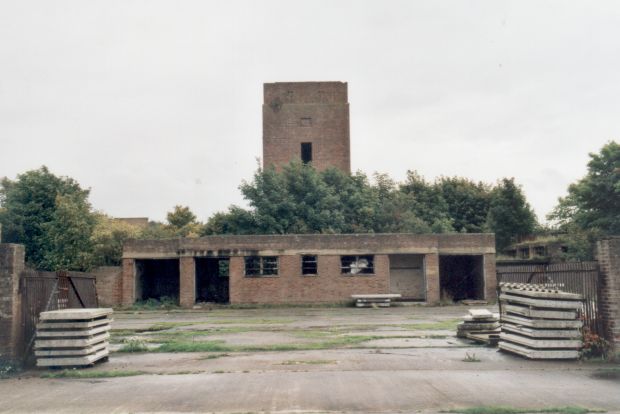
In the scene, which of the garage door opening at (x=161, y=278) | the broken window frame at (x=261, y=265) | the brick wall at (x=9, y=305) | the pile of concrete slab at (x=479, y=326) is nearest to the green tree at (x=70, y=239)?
the garage door opening at (x=161, y=278)

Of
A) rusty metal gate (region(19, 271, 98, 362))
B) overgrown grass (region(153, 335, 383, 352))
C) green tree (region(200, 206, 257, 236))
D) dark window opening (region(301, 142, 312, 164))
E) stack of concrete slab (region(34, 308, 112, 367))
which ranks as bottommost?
overgrown grass (region(153, 335, 383, 352))

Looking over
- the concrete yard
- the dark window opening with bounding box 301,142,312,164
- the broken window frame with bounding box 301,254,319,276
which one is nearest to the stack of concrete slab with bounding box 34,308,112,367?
the concrete yard

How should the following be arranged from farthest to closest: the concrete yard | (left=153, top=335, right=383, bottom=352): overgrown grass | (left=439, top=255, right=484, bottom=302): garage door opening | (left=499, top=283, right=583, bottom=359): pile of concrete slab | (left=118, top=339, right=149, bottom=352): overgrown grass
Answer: (left=439, top=255, right=484, bottom=302): garage door opening
(left=118, top=339, right=149, bottom=352): overgrown grass
(left=153, top=335, right=383, bottom=352): overgrown grass
(left=499, top=283, right=583, bottom=359): pile of concrete slab
the concrete yard

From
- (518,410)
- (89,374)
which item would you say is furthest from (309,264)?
(518,410)

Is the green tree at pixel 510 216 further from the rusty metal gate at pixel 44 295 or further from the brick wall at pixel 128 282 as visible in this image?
the rusty metal gate at pixel 44 295

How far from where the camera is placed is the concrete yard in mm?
8047

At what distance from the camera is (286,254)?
29.7m

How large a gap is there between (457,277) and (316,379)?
1007 inches

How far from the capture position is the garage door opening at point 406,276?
31816 mm

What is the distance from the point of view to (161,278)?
1364 inches

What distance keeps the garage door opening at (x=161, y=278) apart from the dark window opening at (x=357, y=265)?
9.93 meters

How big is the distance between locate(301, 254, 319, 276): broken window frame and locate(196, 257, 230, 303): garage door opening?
664 centimetres

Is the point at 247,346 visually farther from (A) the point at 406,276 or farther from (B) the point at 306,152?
(B) the point at 306,152

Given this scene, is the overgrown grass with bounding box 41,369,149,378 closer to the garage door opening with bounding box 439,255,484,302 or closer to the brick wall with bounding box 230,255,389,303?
the brick wall with bounding box 230,255,389,303
